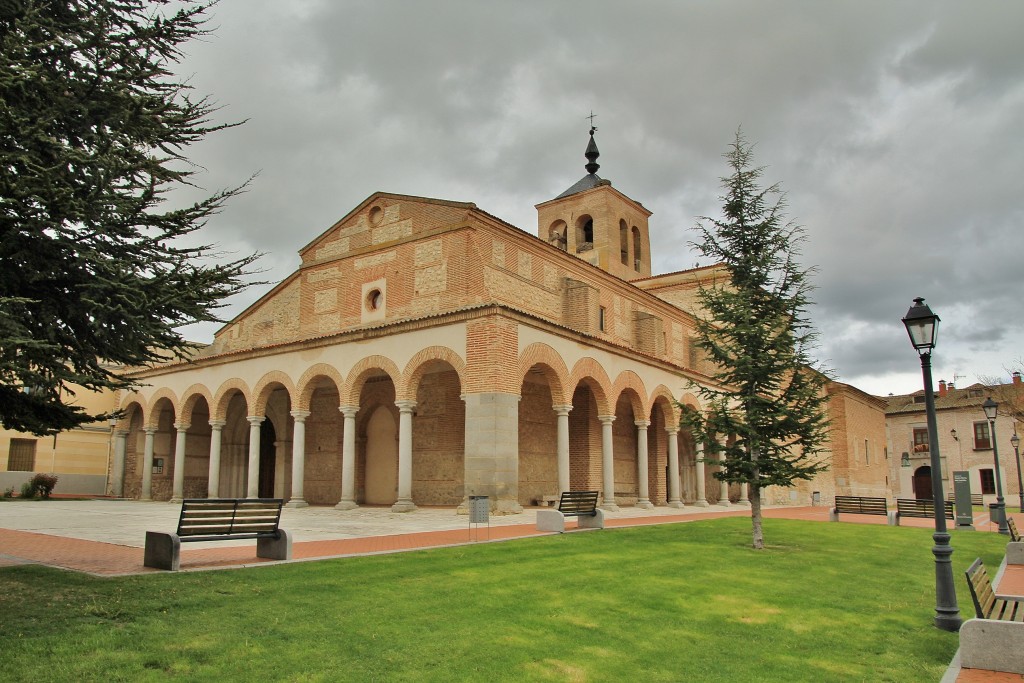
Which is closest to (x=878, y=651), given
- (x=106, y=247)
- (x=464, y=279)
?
(x=106, y=247)

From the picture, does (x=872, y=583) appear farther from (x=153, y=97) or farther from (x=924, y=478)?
(x=924, y=478)

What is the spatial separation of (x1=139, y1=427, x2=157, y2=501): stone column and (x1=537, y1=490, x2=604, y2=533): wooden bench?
20.3 m

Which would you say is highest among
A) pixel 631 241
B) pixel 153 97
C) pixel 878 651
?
pixel 631 241

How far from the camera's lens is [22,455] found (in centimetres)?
3008

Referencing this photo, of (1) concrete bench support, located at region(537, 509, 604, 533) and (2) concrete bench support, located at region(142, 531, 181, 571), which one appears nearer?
(2) concrete bench support, located at region(142, 531, 181, 571)

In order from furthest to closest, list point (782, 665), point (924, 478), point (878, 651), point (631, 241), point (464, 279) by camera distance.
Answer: point (924, 478) → point (631, 241) → point (464, 279) → point (878, 651) → point (782, 665)

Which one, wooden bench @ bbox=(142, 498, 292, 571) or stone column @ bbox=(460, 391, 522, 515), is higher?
stone column @ bbox=(460, 391, 522, 515)

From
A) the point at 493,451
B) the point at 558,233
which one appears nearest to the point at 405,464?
the point at 493,451

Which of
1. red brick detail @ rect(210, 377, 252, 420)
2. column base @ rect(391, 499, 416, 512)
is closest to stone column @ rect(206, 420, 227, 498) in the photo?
red brick detail @ rect(210, 377, 252, 420)

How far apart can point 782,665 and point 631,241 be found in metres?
32.4

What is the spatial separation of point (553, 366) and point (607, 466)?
3.83 metres

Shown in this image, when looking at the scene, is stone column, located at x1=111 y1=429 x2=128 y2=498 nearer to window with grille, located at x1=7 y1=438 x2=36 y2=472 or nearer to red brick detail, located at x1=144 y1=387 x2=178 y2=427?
red brick detail, located at x1=144 y1=387 x2=178 y2=427

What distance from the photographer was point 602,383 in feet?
74.6

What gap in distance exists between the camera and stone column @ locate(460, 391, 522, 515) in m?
18.0
